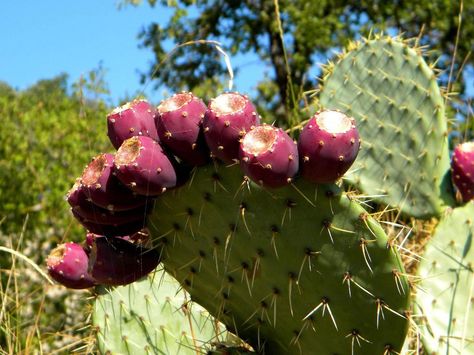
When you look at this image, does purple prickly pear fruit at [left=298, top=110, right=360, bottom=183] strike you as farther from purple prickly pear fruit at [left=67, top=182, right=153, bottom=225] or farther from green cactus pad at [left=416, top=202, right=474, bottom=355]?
green cactus pad at [left=416, top=202, right=474, bottom=355]

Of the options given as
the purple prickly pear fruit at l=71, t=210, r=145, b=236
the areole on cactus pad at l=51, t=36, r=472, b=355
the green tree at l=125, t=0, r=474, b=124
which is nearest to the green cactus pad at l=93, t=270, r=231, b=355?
the areole on cactus pad at l=51, t=36, r=472, b=355

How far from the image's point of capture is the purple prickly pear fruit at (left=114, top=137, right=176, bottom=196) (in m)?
1.38

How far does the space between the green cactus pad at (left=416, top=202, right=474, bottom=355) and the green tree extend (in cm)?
657

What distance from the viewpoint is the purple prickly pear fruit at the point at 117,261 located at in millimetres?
1565

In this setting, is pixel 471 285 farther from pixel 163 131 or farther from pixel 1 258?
pixel 1 258

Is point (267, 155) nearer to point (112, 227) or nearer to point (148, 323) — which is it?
point (112, 227)

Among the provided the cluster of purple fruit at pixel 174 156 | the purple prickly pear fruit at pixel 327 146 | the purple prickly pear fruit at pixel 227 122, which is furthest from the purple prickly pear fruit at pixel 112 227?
the purple prickly pear fruit at pixel 327 146

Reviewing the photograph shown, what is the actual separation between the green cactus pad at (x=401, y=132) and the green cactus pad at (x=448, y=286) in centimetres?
21

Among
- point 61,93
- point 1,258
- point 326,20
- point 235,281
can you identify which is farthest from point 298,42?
point 235,281

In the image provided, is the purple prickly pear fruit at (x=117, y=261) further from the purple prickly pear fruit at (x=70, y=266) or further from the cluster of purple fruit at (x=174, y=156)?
the purple prickly pear fruit at (x=70, y=266)

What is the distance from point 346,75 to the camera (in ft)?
9.12

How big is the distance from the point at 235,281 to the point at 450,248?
1.04 meters

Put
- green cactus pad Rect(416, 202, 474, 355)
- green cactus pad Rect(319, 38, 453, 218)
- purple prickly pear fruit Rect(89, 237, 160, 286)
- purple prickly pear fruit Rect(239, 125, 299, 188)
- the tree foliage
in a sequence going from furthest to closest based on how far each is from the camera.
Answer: the tree foliage → green cactus pad Rect(319, 38, 453, 218) → green cactus pad Rect(416, 202, 474, 355) → purple prickly pear fruit Rect(89, 237, 160, 286) → purple prickly pear fruit Rect(239, 125, 299, 188)

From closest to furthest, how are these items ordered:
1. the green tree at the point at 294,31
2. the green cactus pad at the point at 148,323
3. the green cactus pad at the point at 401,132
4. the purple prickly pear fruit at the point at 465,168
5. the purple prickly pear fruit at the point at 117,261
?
1. the purple prickly pear fruit at the point at 117,261
2. the green cactus pad at the point at 148,323
3. the purple prickly pear fruit at the point at 465,168
4. the green cactus pad at the point at 401,132
5. the green tree at the point at 294,31
